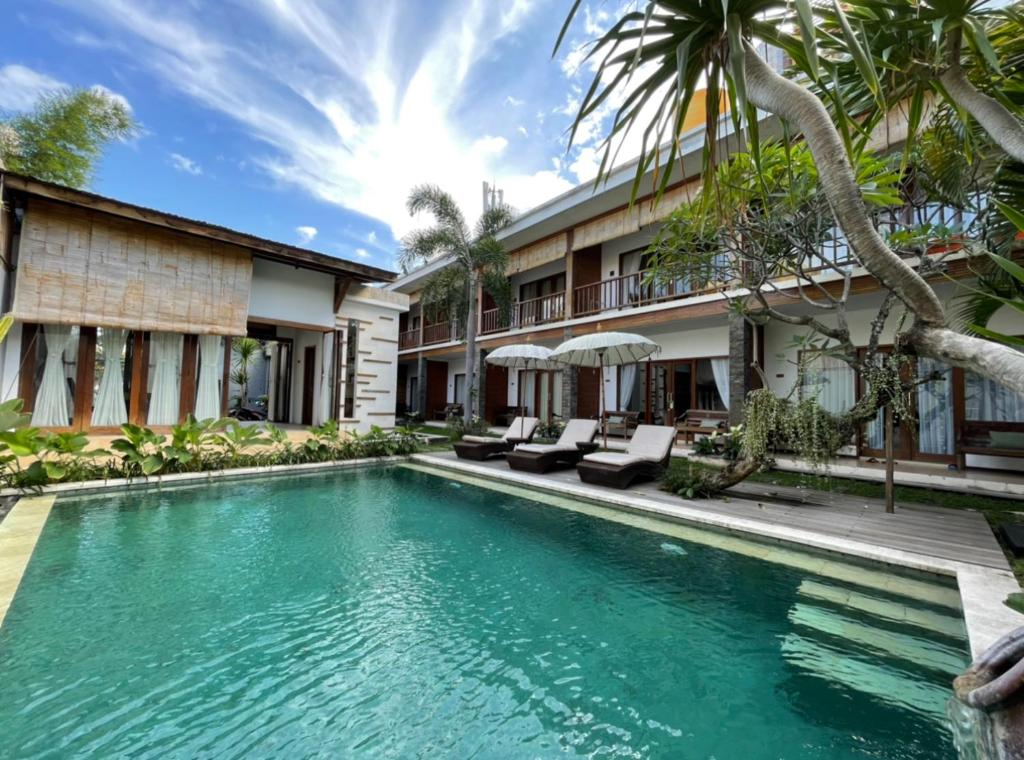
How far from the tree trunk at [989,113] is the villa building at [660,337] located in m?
4.00

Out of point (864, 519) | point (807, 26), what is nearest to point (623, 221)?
point (864, 519)

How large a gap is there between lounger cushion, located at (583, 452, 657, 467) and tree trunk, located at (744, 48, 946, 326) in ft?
18.6

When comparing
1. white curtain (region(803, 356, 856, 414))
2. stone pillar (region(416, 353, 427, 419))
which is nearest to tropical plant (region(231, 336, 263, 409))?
stone pillar (region(416, 353, 427, 419))

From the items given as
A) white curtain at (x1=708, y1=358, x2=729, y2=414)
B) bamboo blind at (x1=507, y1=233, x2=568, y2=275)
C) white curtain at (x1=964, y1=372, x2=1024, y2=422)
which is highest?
bamboo blind at (x1=507, y1=233, x2=568, y2=275)

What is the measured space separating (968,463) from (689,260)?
23.2ft

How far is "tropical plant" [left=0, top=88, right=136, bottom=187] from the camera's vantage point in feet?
34.3

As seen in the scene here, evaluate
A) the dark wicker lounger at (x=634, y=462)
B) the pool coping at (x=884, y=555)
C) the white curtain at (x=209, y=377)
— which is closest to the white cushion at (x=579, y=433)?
the dark wicker lounger at (x=634, y=462)

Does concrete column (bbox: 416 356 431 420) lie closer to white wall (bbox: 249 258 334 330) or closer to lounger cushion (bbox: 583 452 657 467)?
white wall (bbox: 249 258 334 330)

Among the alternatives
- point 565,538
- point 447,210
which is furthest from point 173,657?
point 447,210

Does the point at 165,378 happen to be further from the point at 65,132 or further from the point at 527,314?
the point at 527,314

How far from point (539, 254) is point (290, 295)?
8.33 meters

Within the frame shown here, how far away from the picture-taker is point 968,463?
28.3ft

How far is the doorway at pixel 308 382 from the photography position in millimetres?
13395

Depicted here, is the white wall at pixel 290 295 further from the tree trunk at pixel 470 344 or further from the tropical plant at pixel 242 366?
the tropical plant at pixel 242 366
